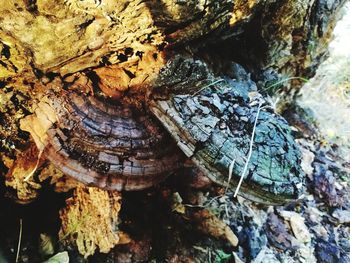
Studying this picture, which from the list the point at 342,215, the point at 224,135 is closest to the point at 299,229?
the point at 342,215

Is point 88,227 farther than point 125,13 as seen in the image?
Yes

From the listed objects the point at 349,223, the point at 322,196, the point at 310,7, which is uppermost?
the point at 310,7

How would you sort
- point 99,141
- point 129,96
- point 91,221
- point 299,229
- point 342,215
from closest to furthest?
point 99,141 < point 129,96 < point 91,221 < point 299,229 < point 342,215

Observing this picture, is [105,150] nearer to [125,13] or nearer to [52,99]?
[52,99]

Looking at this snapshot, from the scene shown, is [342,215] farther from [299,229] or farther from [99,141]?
[99,141]

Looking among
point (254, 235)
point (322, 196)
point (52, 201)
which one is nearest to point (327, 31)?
point (322, 196)
